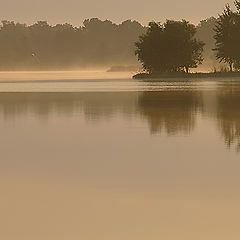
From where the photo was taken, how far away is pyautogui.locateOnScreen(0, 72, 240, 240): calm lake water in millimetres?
9055

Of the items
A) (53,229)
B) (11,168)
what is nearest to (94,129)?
(11,168)

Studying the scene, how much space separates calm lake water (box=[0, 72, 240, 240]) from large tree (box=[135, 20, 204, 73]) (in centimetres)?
7630

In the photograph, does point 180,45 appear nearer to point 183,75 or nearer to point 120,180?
point 183,75

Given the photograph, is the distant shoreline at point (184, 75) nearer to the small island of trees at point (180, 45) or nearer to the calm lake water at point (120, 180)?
the small island of trees at point (180, 45)

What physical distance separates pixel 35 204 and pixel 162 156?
555cm

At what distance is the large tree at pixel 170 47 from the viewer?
100188 mm

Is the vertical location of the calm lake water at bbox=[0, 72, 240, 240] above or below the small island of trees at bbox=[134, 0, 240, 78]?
below

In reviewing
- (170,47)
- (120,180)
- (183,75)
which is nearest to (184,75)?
(183,75)

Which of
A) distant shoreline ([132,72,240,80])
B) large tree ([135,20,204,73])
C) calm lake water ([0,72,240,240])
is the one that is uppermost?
large tree ([135,20,204,73])

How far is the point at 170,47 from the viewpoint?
101750mm

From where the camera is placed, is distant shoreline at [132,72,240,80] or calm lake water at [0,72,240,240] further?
distant shoreline at [132,72,240,80]

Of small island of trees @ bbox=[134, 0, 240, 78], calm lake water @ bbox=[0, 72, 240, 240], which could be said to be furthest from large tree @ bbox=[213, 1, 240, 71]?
calm lake water @ bbox=[0, 72, 240, 240]

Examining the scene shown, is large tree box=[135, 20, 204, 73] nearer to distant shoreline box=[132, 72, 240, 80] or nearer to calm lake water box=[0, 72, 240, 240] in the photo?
distant shoreline box=[132, 72, 240, 80]

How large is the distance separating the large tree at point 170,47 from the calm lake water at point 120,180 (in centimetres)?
7630
